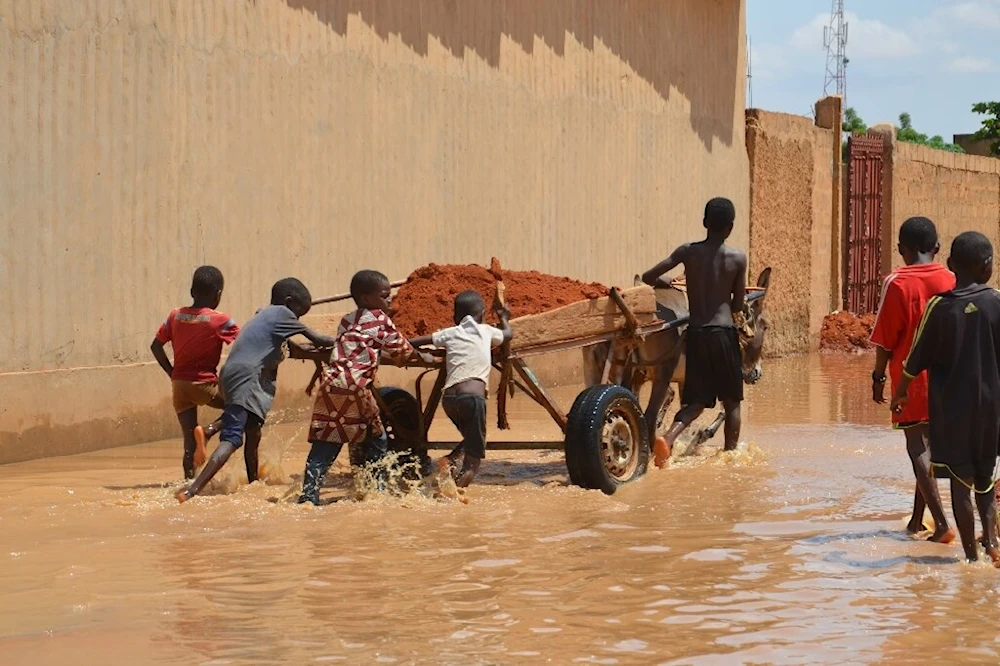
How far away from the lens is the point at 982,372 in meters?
6.43

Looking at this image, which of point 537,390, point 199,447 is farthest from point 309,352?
point 537,390

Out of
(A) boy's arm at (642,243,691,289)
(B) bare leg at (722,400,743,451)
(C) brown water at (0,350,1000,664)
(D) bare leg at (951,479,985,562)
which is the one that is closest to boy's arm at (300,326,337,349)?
(C) brown water at (0,350,1000,664)

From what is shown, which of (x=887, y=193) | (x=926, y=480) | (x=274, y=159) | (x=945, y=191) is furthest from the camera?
(x=945, y=191)

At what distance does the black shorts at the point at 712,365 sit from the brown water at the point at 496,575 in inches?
Result: 19.6

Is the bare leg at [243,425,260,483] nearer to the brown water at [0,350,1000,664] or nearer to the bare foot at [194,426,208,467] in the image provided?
the brown water at [0,350,1000,664]

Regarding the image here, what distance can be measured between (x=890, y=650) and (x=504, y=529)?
101 inches

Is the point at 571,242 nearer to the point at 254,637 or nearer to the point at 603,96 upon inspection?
the point at 603,96

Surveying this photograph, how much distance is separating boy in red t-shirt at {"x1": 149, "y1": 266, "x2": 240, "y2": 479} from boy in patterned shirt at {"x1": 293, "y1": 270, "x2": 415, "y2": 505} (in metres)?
0.83

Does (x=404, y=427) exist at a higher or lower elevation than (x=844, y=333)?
lower

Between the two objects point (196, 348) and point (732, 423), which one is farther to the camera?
point (732, 423)

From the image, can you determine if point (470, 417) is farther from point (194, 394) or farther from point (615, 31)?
point (615, 31)

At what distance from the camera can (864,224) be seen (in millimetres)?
22672

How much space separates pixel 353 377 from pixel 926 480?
9.63 ft

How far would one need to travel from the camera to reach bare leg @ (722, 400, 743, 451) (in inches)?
379
